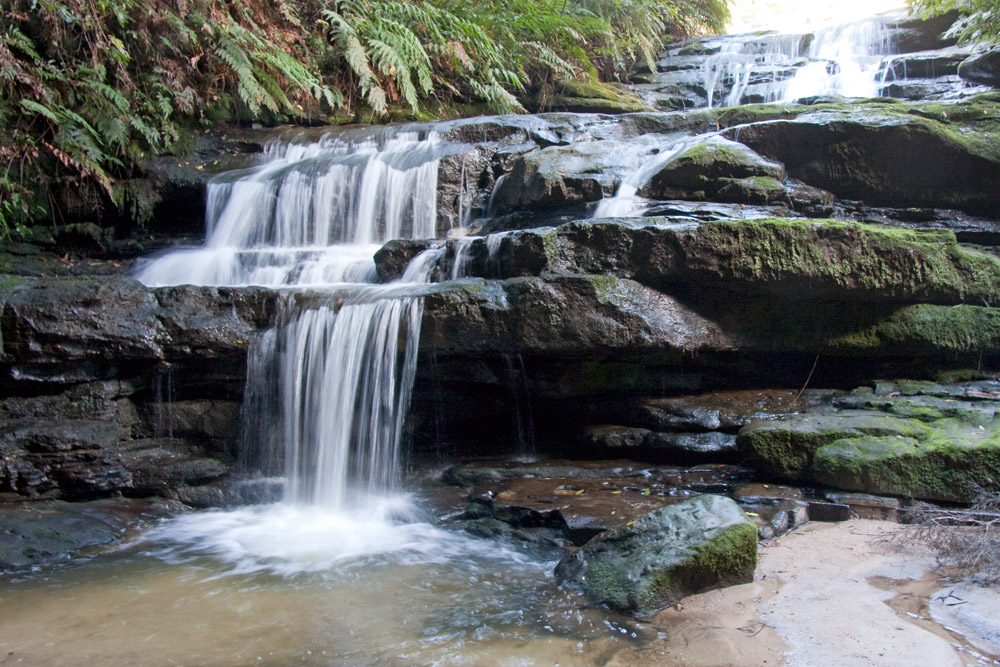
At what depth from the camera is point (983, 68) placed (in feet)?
34.9

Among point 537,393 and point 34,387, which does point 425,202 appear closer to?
point 537,393

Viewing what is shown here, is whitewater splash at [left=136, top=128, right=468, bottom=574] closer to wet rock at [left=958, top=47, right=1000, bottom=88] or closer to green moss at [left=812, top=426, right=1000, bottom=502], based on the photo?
green moss at [left=812, top=426, right=1000, bottom=502]

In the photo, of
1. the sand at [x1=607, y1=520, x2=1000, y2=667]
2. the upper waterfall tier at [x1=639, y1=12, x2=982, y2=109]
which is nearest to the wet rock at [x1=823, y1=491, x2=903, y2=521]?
the sand at [x1=607, y1=520, x2=1000, y2=667]

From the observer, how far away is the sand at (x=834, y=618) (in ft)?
9.05

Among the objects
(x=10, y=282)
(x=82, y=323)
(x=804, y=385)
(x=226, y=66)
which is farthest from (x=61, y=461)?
(x=226, y=66)

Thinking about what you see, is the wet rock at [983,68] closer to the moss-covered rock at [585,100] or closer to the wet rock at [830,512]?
the moss-covered rock at [585,100]

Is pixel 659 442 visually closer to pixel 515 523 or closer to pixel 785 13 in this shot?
pixel 515 523

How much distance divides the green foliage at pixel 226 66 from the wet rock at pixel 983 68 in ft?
19.5

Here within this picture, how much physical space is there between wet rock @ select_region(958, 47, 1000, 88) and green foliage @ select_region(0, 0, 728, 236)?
5.95 meters

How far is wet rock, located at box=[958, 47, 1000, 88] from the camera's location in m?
10.4

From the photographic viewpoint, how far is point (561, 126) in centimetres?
982

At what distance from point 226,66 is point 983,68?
12074 millimetres

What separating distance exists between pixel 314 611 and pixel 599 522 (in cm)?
189

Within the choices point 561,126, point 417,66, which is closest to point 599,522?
point 561,126
